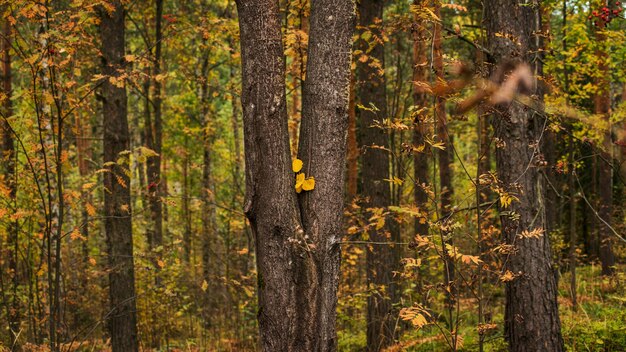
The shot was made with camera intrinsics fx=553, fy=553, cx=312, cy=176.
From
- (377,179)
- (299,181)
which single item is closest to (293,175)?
(299,181)

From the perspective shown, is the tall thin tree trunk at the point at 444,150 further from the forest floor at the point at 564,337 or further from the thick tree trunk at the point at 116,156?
the thick tree trunk at the point at 116,156

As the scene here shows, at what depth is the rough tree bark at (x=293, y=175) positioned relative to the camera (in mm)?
3080

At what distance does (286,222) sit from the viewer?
3.06 m

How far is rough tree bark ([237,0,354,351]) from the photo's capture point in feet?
10.1

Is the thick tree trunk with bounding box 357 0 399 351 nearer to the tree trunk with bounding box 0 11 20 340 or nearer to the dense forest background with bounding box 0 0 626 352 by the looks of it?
the dense forest background with bounding box 0 0 626 352

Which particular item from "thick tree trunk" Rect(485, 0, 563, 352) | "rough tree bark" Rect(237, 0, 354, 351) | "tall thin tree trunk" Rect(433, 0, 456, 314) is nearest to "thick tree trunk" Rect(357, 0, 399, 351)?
"tall thin tree trunk" Rect(433, 0, 456, 314)

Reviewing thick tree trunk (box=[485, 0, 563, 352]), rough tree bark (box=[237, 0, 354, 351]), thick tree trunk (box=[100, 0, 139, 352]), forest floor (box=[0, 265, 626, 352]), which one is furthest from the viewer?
thick tree trunk (box=[100, 0, 139, 352])

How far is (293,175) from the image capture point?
314cm

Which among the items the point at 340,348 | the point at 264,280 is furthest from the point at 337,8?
the point at 340,348

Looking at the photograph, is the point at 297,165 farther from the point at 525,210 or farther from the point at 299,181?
the point at 525,210

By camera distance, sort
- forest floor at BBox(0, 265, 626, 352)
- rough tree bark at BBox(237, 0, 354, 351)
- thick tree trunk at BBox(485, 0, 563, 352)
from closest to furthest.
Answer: rough tree bark at BBox(237, 0, 354, 351) → thick tree trunk at BBox(485, 0, 563, 352) → forest floor at BBox(0, 265, 626, 352)

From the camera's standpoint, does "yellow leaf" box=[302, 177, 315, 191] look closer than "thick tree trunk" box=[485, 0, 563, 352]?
Yes

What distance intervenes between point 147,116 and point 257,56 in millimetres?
A: 11150

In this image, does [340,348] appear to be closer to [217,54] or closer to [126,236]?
[126,236]
